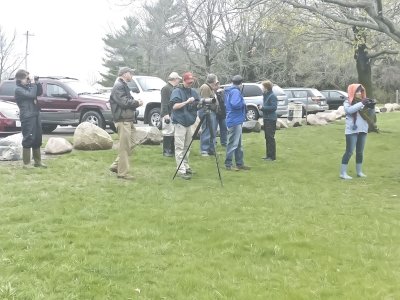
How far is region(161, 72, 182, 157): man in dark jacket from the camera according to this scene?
10.3m

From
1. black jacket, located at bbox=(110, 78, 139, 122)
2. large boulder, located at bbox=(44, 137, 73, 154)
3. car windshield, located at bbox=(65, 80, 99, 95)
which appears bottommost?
large boulder, located at bbox=(44, 137, 73, 154)

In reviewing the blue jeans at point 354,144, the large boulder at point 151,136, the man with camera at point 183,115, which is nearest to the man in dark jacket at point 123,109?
the man with camera at point 183,115

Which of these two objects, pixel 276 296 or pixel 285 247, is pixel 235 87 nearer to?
pixel 285 247

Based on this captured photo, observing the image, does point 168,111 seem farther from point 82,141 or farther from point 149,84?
point 149,84

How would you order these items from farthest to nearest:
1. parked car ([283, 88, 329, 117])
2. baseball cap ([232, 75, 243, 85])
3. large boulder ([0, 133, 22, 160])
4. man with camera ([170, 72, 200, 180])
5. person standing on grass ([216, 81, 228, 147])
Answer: parked car ([283, 88, 329, 117]) → person standing on grass ([216, 81, 228, 147]) → large boulder ([0, 133, 22, 160]) → baseball cap ([232, 75, 243, 85]) → man with camera ([170, 72, 200, 180])

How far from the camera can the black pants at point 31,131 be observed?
9.56 m

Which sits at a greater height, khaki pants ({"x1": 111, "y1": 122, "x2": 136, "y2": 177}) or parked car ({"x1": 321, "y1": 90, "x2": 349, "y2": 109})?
parked car ({"x1": 321, "y1": 90, "x2": 349, "y2": 109})

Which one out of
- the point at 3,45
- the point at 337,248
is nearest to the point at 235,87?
the point at 337,248

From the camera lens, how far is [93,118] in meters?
15.7

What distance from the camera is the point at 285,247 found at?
552 centimetres

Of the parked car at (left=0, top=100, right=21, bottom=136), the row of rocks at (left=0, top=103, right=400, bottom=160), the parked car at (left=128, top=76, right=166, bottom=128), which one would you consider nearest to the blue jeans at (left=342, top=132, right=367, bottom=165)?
the row of rocks at (left=0, top=103, right=400, bottom=160)

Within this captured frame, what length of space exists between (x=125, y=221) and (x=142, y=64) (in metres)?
42.2

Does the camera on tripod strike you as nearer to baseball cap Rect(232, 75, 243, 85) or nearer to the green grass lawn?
the green grass lawn

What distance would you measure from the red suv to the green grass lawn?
5.14 metres
